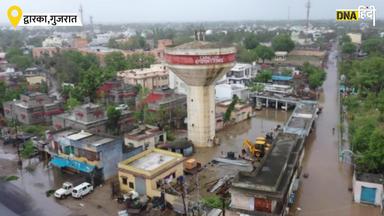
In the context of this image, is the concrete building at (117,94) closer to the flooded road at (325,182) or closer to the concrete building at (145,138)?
the concrete building at (145,138)

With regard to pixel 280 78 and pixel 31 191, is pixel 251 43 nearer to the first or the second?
pixel 280 78

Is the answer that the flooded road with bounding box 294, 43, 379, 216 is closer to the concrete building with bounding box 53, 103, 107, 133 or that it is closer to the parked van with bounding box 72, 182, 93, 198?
the parked van with bounding box 72, 182, 93, 198

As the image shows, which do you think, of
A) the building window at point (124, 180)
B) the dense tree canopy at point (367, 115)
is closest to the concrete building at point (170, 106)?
the building window at point (124, 180)

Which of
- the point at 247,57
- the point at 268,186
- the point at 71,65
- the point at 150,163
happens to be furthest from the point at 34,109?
the point at 247,57

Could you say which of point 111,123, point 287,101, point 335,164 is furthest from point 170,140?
point 287,101

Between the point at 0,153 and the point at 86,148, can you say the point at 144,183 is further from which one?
the point at 0,153

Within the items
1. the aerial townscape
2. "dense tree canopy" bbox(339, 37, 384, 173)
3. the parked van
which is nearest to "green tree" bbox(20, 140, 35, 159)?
the aerial townscape
